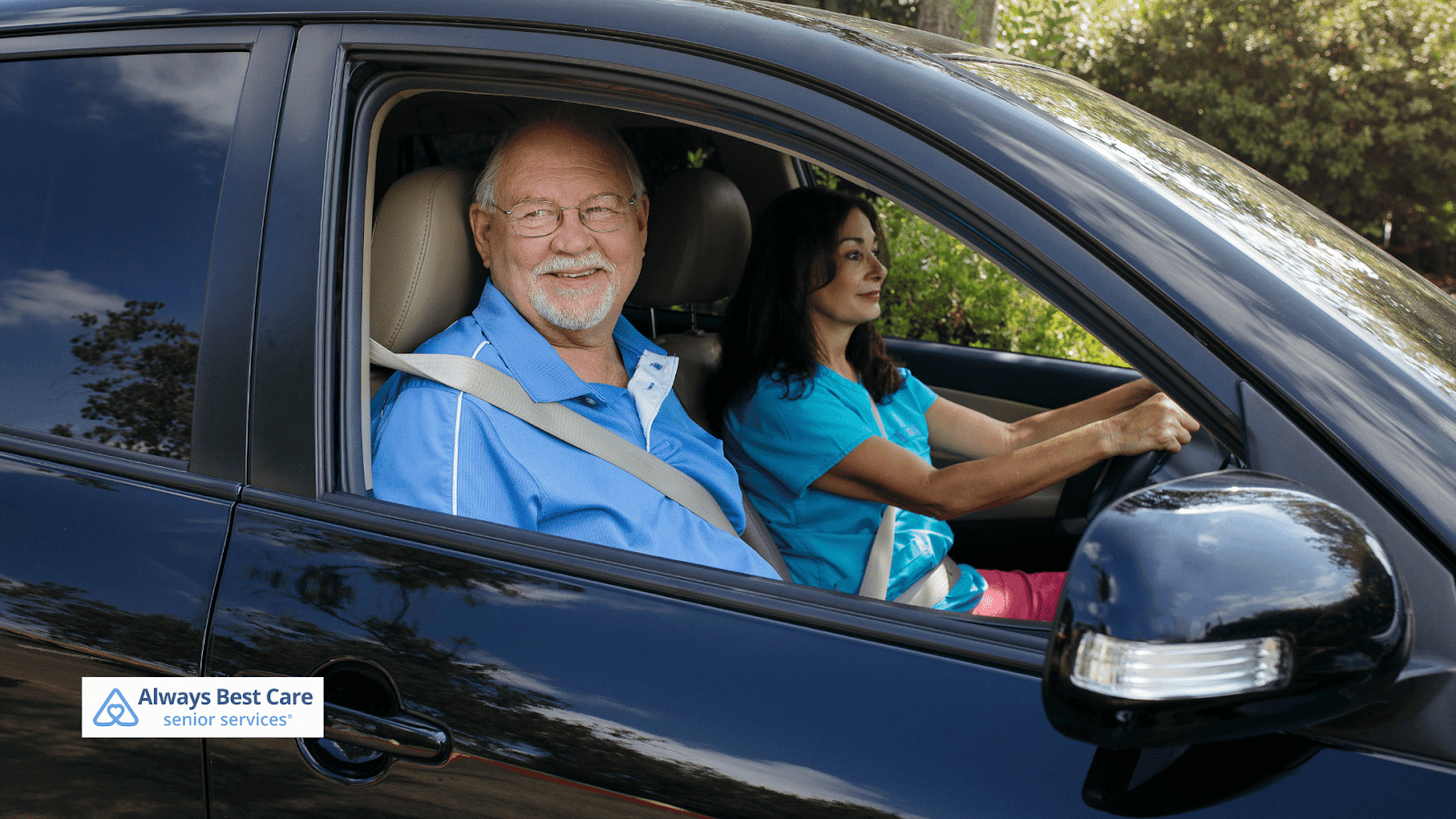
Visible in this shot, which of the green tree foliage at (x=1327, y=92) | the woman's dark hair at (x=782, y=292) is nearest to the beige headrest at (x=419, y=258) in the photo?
the woman's dark hair at (x=782, y=292)

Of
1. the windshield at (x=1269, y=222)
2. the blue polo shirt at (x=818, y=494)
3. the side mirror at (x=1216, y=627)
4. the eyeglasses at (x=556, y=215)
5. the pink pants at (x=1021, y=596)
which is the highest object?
the windshield at (x=1269, y=222)

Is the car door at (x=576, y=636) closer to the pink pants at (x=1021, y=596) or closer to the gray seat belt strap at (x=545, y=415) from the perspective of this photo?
the gray seat belt strap at (x=545, y=415)

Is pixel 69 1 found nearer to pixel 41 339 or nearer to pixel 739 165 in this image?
pixel 41 339

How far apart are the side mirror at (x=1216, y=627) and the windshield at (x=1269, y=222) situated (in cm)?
35

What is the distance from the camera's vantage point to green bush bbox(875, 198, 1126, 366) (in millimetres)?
4328

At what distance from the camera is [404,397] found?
1608 mm

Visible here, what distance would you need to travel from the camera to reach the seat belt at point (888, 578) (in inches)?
86.5

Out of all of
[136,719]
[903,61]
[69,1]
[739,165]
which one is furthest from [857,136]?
[739,165]

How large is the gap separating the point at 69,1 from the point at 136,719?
934mm

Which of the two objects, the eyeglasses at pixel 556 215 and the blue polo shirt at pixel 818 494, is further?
the blue polo shirt at pixel 818 494

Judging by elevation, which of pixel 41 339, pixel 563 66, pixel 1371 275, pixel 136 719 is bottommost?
pixel 136 719

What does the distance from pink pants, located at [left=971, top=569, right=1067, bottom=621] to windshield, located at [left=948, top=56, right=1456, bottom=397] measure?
987 millimetres

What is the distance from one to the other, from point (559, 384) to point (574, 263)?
1.03 feet

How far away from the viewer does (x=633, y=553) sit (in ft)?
3.84
